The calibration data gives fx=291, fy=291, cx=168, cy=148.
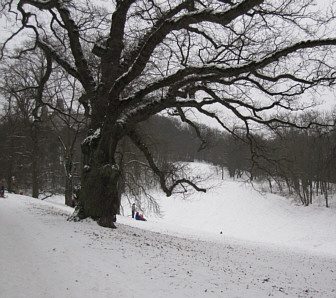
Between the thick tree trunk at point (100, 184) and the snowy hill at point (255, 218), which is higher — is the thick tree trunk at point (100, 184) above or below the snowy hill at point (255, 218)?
above

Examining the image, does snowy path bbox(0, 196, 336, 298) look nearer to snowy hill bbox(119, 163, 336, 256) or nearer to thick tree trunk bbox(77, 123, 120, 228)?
thick tree trunk bbox(77, 123, 120, 228)

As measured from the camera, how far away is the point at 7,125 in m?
31.1

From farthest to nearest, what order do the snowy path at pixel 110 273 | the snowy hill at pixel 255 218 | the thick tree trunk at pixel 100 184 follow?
the snowy hill at pixel 255 218, the thick tree trunk at pixel 100 184, the snowy path at pixel 110 273

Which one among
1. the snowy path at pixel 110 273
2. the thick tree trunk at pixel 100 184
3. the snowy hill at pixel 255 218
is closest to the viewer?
the snowy path at pixel 110 273

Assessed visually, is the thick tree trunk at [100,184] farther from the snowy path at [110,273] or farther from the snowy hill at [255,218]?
the snowy hill at [255,218]

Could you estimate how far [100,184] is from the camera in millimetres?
8453

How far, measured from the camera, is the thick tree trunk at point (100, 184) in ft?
27.6

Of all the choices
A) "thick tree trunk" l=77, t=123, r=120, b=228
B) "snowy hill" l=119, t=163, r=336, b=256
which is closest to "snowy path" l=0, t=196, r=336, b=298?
"thick tree trunk" l=77, t=123, r=120, b=228

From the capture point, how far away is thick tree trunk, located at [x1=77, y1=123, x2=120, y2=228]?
8.41m

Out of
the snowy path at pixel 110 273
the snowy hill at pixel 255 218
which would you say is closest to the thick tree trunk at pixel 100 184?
the snowy path at pixel 110 273

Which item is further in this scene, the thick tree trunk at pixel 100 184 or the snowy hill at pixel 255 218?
the snowy hill at pixel 255 218

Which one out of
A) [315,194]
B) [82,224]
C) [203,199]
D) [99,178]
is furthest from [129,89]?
[315,194]

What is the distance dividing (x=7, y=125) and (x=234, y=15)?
3119cm

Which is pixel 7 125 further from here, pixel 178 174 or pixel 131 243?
pixel 131 243
